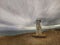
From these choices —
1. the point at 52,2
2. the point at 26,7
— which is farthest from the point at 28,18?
the point at 52,2

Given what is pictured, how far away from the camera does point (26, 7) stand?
88 cm

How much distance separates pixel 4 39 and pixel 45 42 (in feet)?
0.78

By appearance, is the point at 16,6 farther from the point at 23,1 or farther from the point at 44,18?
the point at 44,18

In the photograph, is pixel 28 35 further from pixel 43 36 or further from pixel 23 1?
pixel 23 1

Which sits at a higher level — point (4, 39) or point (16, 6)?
point (16, 6)

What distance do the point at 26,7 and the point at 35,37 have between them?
188 millimetres

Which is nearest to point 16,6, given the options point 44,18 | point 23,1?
point 23,1

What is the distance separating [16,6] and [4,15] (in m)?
0.09

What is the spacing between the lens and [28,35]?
878mm

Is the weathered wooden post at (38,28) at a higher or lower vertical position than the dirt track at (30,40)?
higher

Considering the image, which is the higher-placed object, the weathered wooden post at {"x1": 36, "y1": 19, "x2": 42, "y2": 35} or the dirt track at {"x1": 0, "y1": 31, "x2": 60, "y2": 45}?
the weathered wooden post at {"x1": 36, "y1": 19, "x2": 42, "y2": 35}

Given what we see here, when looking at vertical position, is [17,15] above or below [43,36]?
above

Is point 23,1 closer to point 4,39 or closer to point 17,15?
point 17,15

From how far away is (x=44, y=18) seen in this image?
35.4 inches
